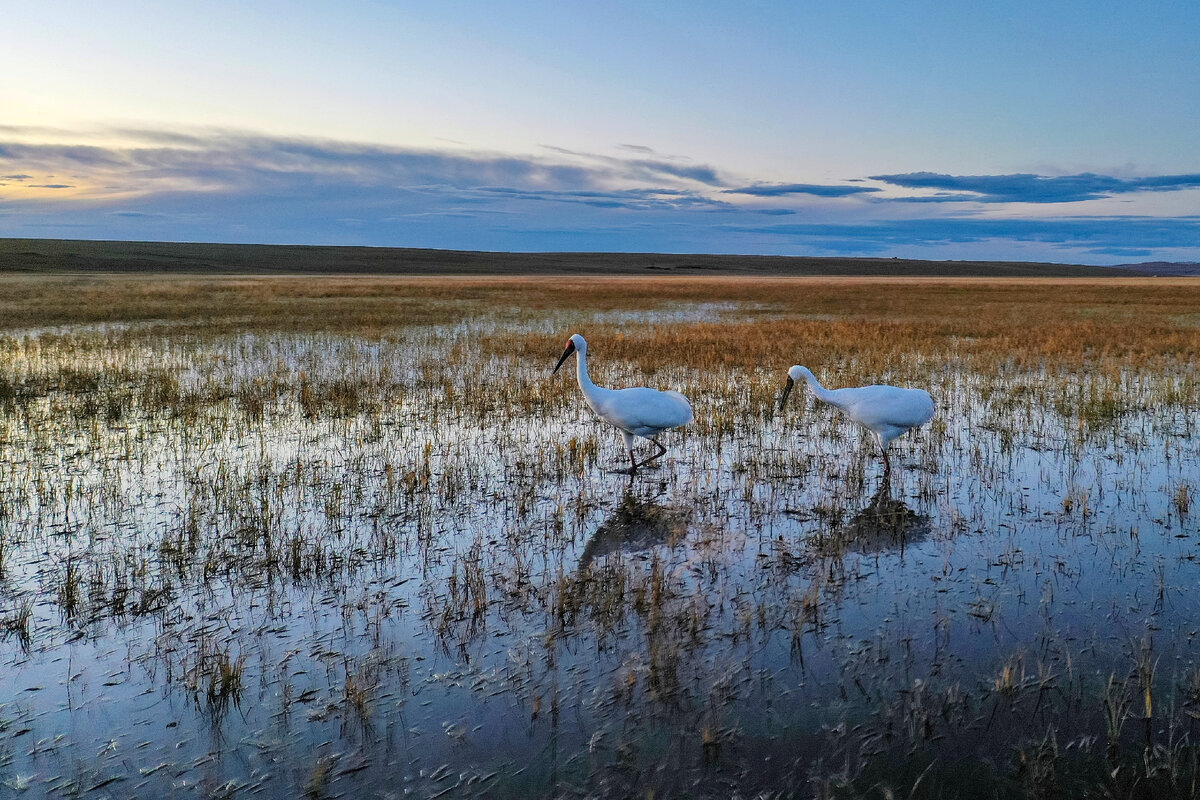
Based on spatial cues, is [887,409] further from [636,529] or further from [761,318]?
[761,318]

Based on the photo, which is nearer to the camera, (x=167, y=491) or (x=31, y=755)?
(x=31, y=755)

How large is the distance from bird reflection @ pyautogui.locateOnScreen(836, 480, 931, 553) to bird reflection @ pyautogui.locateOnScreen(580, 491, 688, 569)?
1.39 metres

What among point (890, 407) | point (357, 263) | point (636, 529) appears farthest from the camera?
point (357, 263)

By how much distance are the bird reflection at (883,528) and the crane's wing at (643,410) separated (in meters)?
2.26

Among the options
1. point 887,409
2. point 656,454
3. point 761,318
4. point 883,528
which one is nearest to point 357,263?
point 761,318

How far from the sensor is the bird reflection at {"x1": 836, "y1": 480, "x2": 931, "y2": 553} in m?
6.38

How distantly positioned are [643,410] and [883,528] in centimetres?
281

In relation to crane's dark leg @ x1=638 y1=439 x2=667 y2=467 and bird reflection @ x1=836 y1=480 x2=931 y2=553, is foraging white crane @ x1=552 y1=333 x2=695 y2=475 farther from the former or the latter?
bird reflection @ x1=836 y1=480 x2=931 y2=553

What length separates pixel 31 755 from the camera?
368 centimetres

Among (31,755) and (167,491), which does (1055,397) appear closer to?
(167,491)

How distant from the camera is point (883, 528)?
22.1 ft

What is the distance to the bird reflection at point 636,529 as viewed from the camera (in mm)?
6426

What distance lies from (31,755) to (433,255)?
495 ft

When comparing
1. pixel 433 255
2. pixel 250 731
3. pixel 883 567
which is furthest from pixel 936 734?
pixel 433 255
